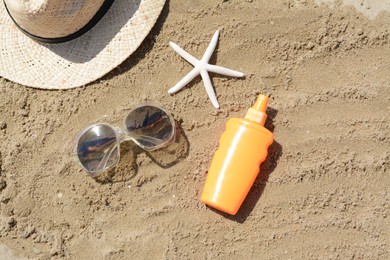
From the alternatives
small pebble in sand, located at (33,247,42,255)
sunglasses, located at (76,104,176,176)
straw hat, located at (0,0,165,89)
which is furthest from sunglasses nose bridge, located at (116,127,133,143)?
small pebble in sand, located at (33,247,42,255)

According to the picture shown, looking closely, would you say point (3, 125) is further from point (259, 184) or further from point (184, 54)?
point (259, 184)

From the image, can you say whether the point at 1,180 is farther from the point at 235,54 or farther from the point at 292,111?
the point at 292,111

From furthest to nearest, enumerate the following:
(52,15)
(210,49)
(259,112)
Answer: (210,49) → (259,112) → (52,15)

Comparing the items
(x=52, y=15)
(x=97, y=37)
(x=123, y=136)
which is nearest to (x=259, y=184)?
(x=123, y=136)

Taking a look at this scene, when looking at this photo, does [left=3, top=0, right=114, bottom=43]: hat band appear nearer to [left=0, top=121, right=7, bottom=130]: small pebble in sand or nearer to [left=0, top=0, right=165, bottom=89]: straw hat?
[left=0, top=0, right=165, bottom=89]: straw hat

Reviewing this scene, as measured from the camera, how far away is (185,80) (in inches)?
67.3

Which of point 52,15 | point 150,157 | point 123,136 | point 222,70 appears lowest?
point 150,157

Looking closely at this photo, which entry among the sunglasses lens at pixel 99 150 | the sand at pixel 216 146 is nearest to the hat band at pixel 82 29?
the sand at pixel 216 146

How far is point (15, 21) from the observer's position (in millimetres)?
1586

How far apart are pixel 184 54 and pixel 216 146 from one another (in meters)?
0.32

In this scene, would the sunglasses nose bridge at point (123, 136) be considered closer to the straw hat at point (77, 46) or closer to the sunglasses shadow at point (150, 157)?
the sunglasses shadow at point (150, 157)

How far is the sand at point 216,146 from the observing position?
65.9 inches

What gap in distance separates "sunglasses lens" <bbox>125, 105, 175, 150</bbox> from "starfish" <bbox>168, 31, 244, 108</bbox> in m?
0.11

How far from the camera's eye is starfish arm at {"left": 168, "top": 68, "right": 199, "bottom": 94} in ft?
5.59
